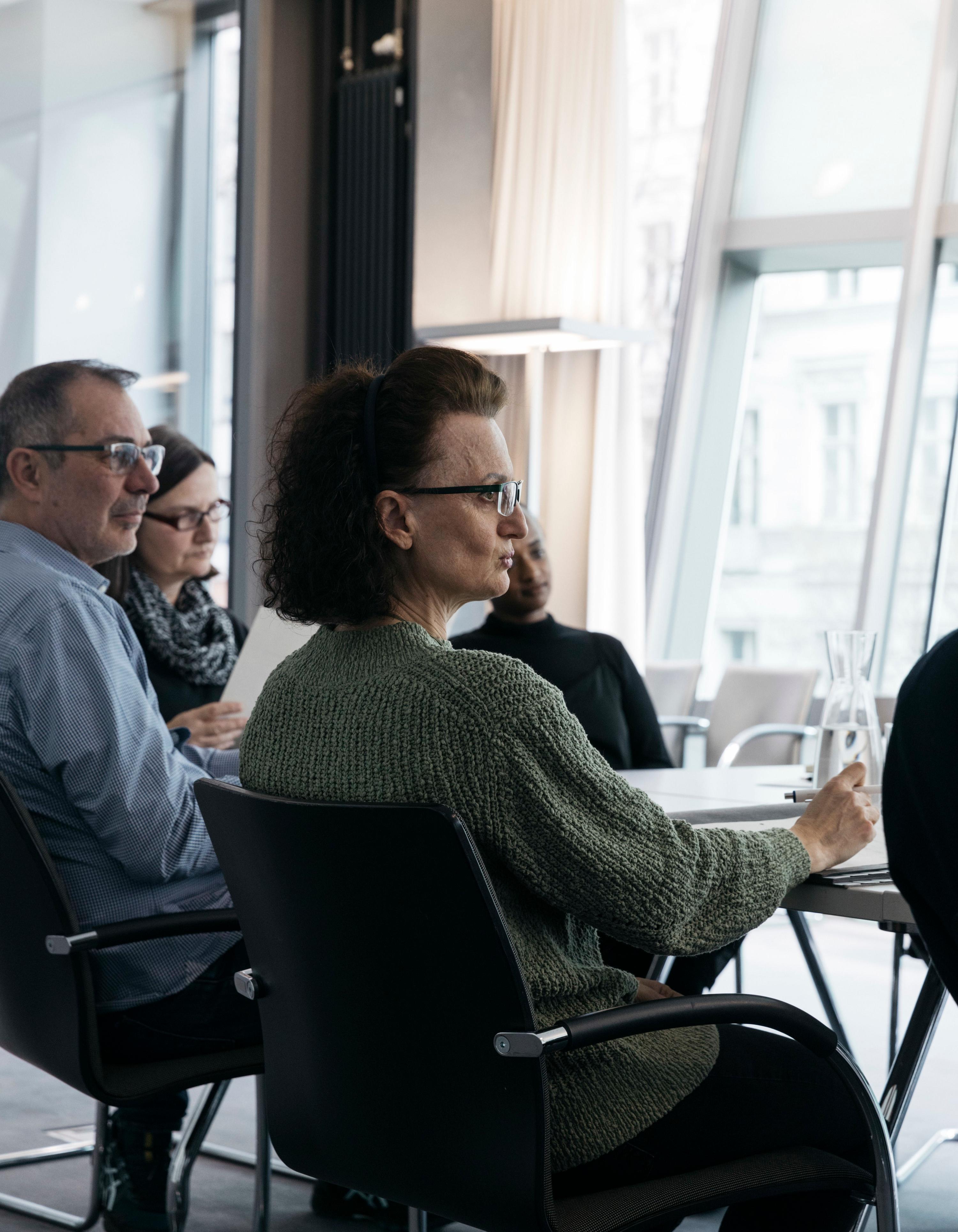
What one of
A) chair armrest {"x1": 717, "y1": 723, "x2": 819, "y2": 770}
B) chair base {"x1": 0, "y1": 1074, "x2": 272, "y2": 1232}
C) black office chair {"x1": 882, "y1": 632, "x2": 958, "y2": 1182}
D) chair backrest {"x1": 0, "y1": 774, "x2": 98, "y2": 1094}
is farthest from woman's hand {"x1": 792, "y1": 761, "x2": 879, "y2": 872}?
chair armrest {"x1": 717, "y1": 723, "x2": 819, "y2": 770}

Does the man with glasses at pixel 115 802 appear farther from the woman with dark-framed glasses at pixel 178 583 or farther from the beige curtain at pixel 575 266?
the beige curtain at pixel 575 266

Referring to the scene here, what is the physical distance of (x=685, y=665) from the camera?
5.84m

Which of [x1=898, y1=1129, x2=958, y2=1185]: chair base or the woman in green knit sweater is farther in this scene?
[x1=898, y1=1129, x2=958, y2=1185]: chair base

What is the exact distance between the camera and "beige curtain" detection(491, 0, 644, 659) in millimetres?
6418

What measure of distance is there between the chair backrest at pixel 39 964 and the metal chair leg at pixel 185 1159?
0.27 m

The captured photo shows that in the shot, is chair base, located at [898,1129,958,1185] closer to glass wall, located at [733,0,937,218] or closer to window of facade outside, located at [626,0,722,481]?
window of facade outside, located at [626,0,722,481]

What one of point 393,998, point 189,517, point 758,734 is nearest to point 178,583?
point 189,517

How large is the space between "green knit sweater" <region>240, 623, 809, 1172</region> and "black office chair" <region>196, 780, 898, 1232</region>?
0.21ft

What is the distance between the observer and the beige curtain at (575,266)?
6418mm

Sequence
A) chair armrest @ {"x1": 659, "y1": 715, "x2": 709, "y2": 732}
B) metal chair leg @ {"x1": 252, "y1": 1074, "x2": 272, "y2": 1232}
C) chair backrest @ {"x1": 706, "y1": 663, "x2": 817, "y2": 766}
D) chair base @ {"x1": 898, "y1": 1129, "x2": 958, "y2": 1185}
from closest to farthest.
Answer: metal chair leg @ {"x1": 252, "y1": 1074, "x2": 272, "y2": 1232} < chair base @ {"x1": 898, "y1": 1129, "x2": 958, "y2": 1185} < chair backrest @ {"x1": 706, "y1": 663, "x2": 817, "y2": 766} < chair armrest @ {"x1": 659, "y1": 715, "x2": 709, "y2": 732}

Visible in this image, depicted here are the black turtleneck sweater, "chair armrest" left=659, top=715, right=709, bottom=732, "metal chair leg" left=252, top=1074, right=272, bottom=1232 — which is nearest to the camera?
"metal chair leg" left=252, top=1074, right=272, bottom=1232

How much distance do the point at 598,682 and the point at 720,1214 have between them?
1.20 meters

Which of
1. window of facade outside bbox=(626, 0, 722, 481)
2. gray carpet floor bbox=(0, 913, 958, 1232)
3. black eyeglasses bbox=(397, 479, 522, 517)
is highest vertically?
window of facade outside bbox=(626, 0, 722, 481)

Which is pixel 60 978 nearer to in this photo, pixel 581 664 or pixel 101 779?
pixel 101 779
